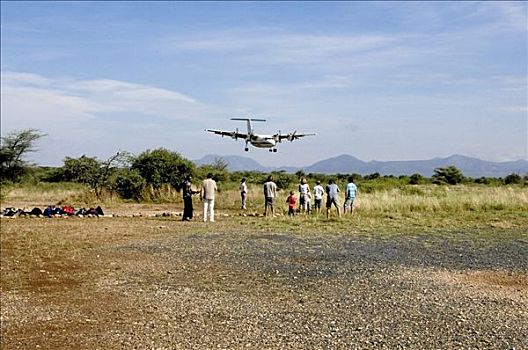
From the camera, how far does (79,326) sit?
29.9ft

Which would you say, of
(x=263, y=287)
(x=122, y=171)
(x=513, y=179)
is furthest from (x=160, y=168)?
(x=513, y=179)

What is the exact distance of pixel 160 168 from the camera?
124ft

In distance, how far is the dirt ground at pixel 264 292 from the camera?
27.2 ft

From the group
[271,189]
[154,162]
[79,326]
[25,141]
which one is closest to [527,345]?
[79,326]

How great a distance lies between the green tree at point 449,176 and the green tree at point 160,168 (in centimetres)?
3996

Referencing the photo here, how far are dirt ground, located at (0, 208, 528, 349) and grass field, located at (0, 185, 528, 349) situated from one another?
3 cm

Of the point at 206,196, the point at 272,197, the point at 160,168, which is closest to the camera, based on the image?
the point at 206,196

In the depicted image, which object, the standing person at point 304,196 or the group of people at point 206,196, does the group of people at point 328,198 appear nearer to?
the standing person at point 304,196

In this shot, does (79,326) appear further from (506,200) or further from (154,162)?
(154,162)

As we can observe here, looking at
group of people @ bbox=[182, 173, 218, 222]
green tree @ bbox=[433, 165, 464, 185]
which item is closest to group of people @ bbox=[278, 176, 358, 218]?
group of people @ bbox=[182, 173, 218, 222]

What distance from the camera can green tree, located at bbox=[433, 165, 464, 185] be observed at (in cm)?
7206

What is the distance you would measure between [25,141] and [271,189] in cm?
2269

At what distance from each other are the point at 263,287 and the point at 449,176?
65012 millimetres

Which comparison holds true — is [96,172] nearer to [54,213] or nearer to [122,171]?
[122,171]
